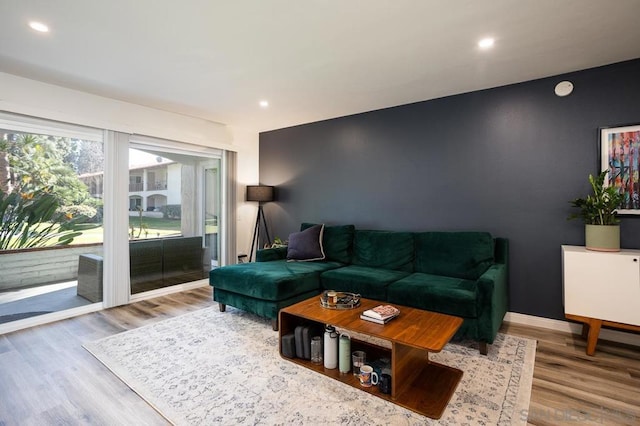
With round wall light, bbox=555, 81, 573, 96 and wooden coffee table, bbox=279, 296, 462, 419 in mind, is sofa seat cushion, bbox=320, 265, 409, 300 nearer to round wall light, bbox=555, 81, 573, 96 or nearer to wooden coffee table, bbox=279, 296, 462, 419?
wooden coffee table, bbox=279, 296, 462, 419

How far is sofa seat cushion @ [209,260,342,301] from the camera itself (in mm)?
3090

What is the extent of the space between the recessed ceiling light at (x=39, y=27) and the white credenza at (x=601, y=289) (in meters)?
4.50

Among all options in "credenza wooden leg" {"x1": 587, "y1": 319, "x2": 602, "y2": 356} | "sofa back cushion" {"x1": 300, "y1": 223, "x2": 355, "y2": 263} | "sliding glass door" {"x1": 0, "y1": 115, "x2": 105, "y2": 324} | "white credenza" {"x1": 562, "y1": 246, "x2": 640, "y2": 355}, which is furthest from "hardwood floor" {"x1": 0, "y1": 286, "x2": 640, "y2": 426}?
"sofa back cushion" {"x1": 300, "y1": 223, "x2": 355, "y2": 263}

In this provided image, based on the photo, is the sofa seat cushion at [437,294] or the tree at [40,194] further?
the tree at [40,194]

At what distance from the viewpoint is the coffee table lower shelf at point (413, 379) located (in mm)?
1907

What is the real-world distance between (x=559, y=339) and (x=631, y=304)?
664 millimetres

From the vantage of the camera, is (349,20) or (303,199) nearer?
(349,20)

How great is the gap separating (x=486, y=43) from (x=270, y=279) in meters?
2.81

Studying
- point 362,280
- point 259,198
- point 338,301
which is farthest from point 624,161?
point 259,198

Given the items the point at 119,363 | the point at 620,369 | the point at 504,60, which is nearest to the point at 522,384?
the point at 620,369

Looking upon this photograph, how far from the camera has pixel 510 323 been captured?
325 centimetres

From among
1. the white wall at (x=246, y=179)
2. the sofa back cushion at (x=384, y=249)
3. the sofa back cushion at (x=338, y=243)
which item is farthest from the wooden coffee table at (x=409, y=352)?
the white wall at (x=246, y=179)

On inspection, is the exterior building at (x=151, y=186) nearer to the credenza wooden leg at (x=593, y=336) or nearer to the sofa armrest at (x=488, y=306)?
the sofa armrest at (x=488, y=306)

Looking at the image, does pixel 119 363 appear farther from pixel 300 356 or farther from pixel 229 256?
Result: pixel 229 256
